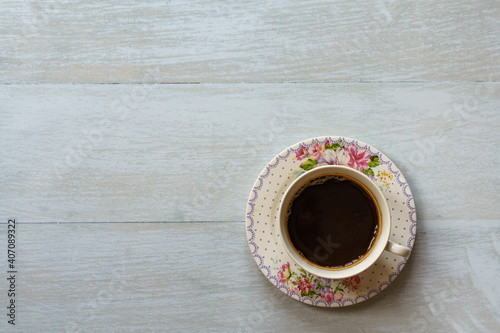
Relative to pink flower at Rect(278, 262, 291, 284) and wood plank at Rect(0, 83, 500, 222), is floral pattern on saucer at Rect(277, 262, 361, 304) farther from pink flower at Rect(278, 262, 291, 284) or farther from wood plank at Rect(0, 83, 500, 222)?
wood plank at Rect(0, 83, 500, 222)

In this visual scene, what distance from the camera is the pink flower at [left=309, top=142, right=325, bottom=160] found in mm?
685

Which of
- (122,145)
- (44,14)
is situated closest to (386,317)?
(122,145)

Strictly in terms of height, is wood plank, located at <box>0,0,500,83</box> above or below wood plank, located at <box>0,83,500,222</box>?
above

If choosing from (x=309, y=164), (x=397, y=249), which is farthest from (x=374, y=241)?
(x=309, y=164)

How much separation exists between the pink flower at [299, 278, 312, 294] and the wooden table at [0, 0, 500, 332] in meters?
0.05

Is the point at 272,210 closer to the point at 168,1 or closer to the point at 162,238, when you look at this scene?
the point at 162,238

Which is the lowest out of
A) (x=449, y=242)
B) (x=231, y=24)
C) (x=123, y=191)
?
(x=449, y=242)

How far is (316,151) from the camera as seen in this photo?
0.69 metres

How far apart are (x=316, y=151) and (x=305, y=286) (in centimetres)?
21

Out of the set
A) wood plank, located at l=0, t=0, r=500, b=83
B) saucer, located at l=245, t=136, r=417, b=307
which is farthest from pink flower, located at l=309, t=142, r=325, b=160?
wood plank, located at l=0, t=0, r=500, b=83

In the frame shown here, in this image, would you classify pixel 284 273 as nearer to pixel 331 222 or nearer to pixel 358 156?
pixel 331 222

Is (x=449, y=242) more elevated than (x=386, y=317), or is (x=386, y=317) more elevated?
(x=449, y=242)

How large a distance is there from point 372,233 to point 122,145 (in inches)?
17.1

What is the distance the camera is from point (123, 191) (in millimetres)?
738
